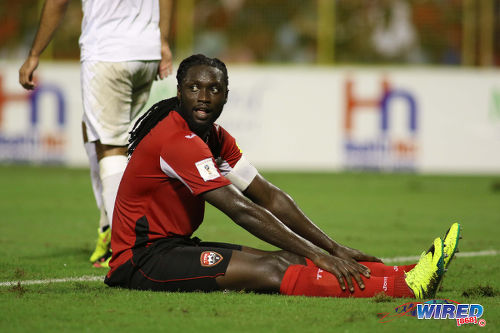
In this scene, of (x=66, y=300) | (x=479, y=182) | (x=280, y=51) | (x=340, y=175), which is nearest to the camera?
(x=66, y=300)

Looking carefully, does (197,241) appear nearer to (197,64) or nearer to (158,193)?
(158,193)

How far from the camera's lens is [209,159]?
14.6 feet

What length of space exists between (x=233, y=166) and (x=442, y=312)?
5.78 feet

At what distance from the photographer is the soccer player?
591cm

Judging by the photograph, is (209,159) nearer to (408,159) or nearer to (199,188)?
(199,188)

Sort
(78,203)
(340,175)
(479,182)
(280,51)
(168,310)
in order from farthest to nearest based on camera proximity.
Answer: (280,51)
(340,175)
(479,182)
(78,203)
(168,310)

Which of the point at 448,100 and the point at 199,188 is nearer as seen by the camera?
the point at 199,188

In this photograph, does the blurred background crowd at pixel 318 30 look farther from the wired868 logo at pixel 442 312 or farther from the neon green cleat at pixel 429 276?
the wired868 logo at pixel 442 312

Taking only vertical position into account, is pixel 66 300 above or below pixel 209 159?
below

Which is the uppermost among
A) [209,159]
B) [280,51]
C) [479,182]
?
[280,51]

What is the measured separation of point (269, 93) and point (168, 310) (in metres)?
12.0

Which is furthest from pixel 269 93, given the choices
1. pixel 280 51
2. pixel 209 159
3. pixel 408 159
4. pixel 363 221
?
pixel 209 159

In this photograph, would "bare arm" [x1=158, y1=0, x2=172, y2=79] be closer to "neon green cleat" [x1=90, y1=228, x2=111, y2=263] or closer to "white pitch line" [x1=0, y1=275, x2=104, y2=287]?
"neon green cleat" [x1=90, y1=228, x2=111, y2=263]

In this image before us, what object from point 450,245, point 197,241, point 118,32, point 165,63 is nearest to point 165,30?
point 165,63
